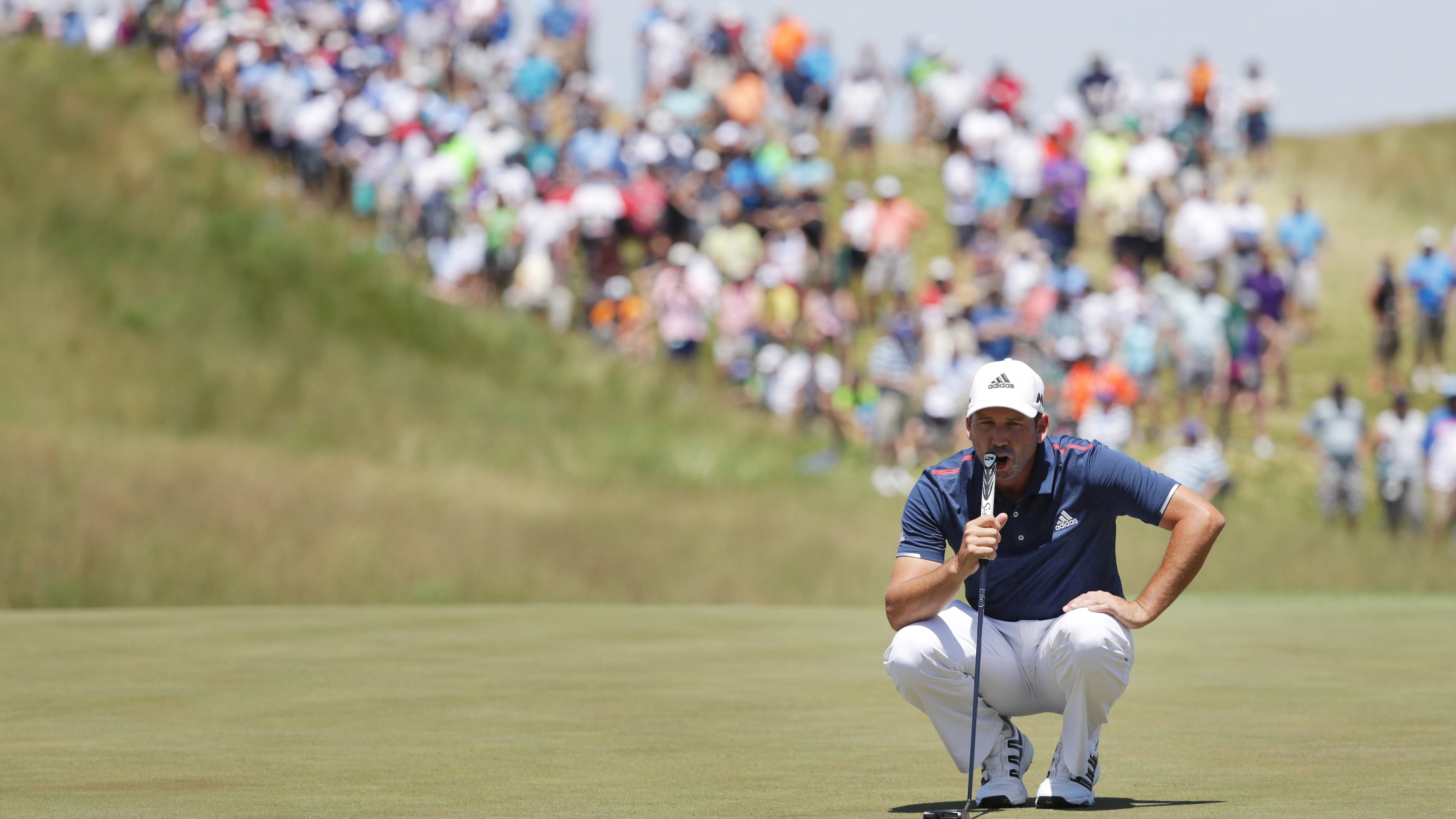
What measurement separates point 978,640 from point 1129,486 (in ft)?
2.20

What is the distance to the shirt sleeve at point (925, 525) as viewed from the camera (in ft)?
20.9

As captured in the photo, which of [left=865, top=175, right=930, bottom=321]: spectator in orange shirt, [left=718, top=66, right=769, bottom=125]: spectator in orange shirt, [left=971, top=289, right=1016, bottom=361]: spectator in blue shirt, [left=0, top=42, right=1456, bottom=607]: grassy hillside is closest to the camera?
[left=0, top=42, right=1456, bottom=607]: grassy hillside

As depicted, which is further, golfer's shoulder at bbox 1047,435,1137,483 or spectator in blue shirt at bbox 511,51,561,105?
spectator in blue shirt at bbox 511,51,561,105

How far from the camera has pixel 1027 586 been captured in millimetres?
6492

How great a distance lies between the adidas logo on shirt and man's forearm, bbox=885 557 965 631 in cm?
37

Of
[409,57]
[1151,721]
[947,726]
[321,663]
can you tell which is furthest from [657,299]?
[947,726]

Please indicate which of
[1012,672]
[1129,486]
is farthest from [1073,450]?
[1012,672]

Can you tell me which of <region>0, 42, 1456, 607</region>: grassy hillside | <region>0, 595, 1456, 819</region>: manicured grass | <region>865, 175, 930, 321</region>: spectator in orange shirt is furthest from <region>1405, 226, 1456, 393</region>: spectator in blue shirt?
<region>0, 595, 1456, 819</region>: manicured grass

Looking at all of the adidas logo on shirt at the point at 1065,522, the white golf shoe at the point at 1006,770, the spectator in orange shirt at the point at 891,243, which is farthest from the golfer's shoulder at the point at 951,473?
the spectator in orange shirt at the point at 891,243

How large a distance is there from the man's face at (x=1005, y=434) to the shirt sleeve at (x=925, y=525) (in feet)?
0.93

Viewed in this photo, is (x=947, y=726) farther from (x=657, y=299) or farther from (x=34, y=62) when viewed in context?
(x=34, y=62)

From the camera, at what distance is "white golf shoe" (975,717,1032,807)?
6.34 m

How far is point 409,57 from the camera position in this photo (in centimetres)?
3048

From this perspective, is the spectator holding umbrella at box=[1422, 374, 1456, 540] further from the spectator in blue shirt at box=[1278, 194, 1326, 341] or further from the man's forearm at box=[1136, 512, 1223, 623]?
the man's forearm at box=[1136, 512, 1223, 623]
